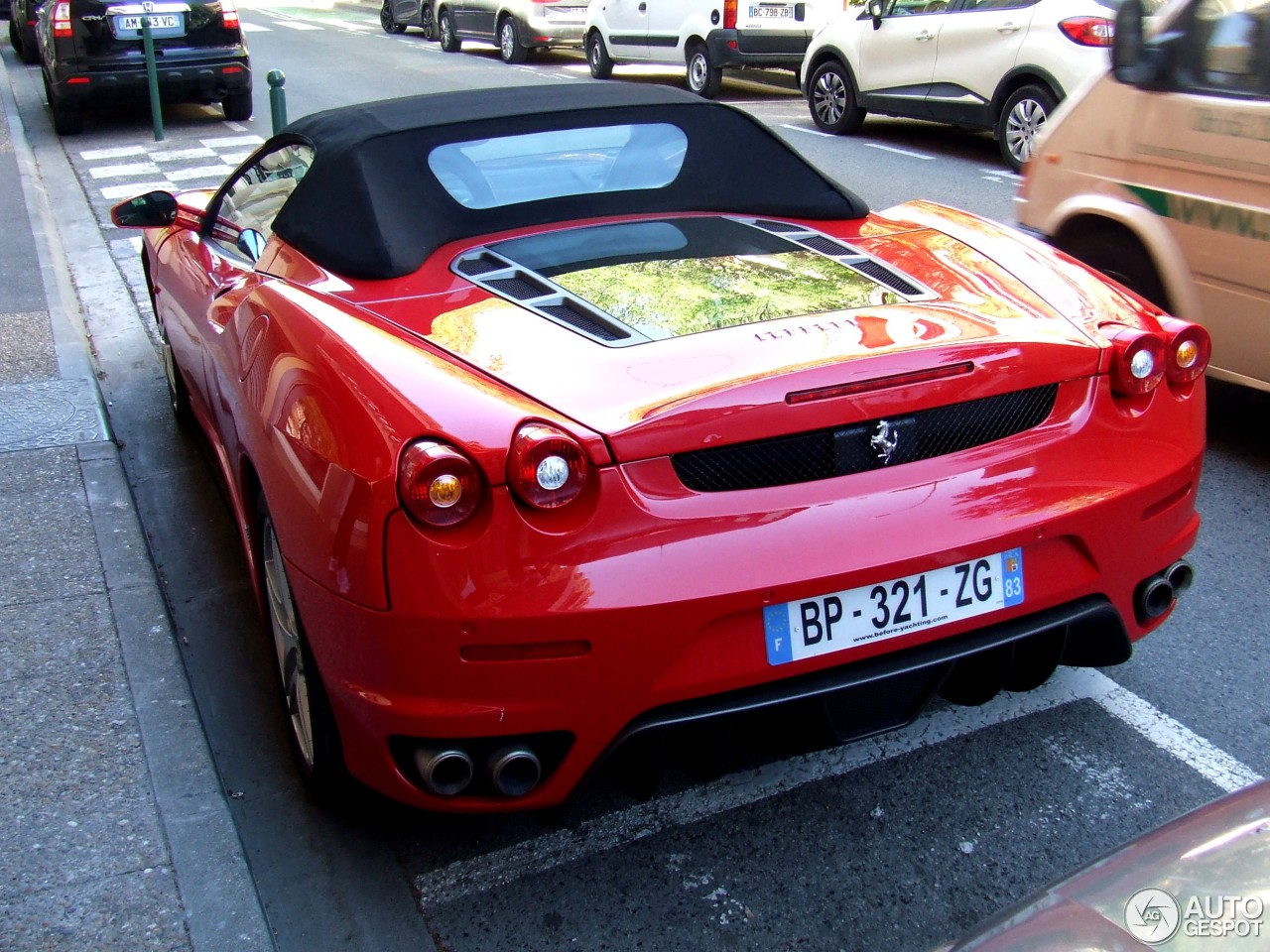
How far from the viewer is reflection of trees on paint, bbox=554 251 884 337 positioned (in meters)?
2.72

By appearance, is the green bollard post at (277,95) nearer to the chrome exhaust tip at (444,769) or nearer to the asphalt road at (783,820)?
the asphalt road at (783,820)

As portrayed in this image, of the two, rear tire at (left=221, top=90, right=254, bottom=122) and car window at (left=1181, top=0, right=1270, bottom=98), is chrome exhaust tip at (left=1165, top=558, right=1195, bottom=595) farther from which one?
rear tire at (left=221, top=90, right=254, bottom=122)

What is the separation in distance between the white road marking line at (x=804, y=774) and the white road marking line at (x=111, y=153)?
10.9 meters

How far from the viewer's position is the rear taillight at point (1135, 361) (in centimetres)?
278

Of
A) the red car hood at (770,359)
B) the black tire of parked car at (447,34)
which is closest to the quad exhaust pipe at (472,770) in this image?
the red car hood at (770,359)

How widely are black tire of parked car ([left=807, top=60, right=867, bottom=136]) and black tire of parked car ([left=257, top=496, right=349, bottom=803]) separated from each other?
35.8 feet

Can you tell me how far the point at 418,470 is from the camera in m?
2.31

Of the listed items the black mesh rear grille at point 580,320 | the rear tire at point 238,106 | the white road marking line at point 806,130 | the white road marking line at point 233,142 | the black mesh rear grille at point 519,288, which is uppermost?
the black mesh rear grille at point 580,320

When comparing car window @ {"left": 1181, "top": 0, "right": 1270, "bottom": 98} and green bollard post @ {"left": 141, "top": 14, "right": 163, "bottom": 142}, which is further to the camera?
green bollard post @ {"left": 141, "top": 14, "right": 163, "bottom": 142}

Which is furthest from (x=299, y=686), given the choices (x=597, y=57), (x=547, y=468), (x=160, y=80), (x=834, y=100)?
(x=597, y=57)

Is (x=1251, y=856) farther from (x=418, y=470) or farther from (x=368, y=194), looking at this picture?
(x=368, y=194)

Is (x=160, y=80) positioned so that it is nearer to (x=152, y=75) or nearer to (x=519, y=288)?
(x=152, y=75)

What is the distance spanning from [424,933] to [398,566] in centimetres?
80

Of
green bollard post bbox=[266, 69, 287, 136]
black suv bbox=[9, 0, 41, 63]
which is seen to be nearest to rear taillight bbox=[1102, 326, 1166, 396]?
green bollard post bbox=[266, 69, 287, 136]
